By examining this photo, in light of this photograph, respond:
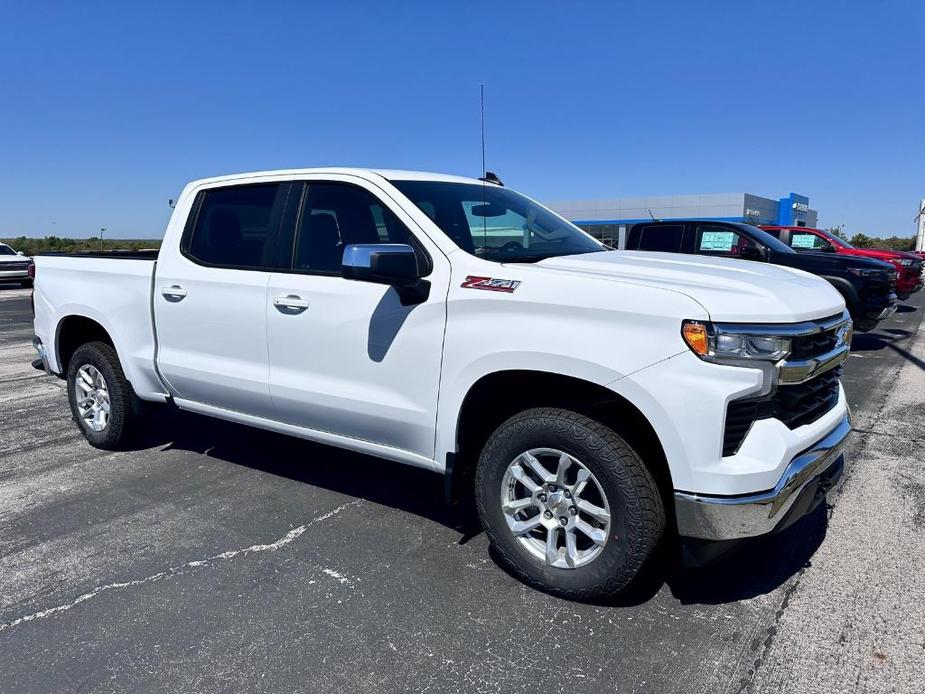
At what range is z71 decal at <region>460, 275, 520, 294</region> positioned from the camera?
311 cm

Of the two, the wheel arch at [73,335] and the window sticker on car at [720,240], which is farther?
the window sticker on car at [720,240]

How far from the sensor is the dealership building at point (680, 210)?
4550cm

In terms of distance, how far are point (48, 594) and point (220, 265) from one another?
6.69 feet

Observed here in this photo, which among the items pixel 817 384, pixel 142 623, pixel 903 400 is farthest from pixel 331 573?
pixel 903 400

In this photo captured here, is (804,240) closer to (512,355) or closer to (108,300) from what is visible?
(512,355)

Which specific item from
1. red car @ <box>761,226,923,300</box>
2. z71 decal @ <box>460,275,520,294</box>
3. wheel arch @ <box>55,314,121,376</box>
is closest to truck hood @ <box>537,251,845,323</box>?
z71 decal @ <box>460,275,520,294</box>

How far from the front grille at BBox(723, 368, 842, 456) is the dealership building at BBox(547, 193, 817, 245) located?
136 ft

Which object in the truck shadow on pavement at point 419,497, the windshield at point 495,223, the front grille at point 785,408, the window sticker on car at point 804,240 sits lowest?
the truck shadow on pavement at point 419,497

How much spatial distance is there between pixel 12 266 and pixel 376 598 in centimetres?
2618

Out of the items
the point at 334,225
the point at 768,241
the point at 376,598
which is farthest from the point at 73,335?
the point at 768,241

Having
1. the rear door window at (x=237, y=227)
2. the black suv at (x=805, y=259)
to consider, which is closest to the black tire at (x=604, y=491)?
the rear door window at (x=237, y=227)

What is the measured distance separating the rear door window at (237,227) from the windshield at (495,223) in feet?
2.93

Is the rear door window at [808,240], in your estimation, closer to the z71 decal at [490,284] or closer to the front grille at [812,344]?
the front grille at [812,344]

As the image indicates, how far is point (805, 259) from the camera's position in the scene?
1027cm
